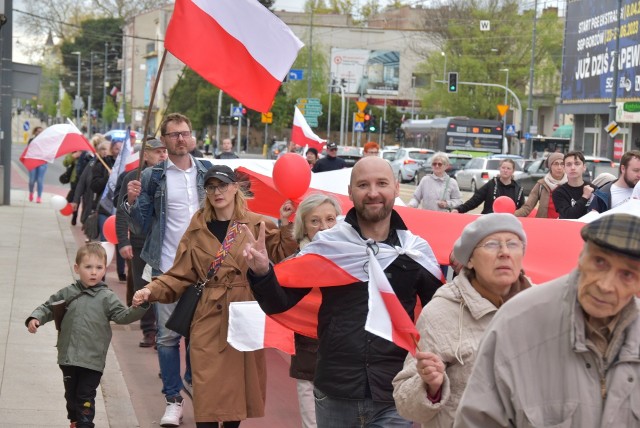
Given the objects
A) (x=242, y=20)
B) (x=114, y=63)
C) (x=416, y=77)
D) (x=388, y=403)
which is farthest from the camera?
(x=114, y=63)

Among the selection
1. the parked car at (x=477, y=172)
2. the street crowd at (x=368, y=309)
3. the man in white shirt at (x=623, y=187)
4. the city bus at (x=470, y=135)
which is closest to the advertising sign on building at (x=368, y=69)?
the city bus at (x=470, y=135)

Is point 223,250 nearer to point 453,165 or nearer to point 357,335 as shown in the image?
point 357,335

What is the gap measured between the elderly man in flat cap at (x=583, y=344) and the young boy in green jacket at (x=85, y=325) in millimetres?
4071

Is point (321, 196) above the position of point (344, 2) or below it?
below

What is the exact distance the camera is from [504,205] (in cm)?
1197

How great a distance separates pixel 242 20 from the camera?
331 inches

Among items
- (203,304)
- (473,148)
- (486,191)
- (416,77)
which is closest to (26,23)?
(473,148)

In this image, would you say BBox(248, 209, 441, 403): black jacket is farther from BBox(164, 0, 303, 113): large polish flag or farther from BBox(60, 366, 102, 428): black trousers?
BBox(164, 0, 303, 113): large polish flag

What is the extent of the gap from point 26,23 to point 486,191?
69.2 m

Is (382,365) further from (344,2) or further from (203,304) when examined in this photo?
(344,2)

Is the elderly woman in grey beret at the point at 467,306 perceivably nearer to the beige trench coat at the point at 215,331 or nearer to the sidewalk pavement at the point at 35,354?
the beige trench coat at the point at 215,331

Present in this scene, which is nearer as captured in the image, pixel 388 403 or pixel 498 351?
pixel 498 351

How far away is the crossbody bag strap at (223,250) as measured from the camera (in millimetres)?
6656

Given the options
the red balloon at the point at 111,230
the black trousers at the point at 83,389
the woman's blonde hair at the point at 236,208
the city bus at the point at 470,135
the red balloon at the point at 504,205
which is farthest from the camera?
the city bus at the point at 470,135
